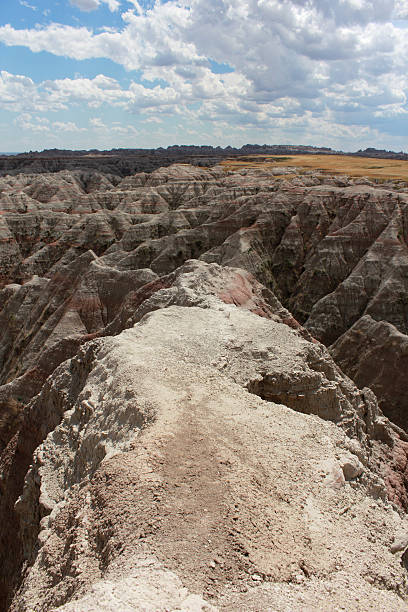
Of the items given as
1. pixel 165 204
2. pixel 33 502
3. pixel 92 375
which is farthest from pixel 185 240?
pixel 33 502

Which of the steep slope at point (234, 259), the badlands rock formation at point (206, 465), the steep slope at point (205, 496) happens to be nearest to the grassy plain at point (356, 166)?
the steep slope at point (234, 259)

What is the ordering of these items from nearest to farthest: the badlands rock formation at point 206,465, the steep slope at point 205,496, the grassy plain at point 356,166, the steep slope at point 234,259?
1. the steep slope at point 205,496
2. the badlands rock formation at point 206,465
3. the steep slope at point 234,259
4. the grassy plain at point 356,166

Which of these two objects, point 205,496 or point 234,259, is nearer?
point 205,496

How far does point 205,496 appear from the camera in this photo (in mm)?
7578

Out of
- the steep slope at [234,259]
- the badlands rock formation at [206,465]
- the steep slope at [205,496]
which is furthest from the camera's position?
the steep slope at [234,259]

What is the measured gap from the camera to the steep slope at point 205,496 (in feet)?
20.9

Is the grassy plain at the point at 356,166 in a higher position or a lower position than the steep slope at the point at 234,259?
higher

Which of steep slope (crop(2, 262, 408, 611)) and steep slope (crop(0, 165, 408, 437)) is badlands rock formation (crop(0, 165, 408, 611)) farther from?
steep slope (crop(0, 165, 408, 437))

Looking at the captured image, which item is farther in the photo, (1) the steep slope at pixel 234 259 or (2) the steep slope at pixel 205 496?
(1) the steep slope at pixel 234 259

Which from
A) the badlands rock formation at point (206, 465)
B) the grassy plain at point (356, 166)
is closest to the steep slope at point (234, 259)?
the badlands rock formation at point (206, 465)

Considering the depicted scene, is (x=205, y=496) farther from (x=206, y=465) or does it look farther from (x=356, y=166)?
(x=356, y=166)

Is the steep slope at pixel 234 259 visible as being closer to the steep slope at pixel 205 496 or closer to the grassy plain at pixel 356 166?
the steep slope at pixel 205 496

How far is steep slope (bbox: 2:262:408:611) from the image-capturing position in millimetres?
6371

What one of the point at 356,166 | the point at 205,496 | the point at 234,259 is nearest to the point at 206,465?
the point at 205,496
